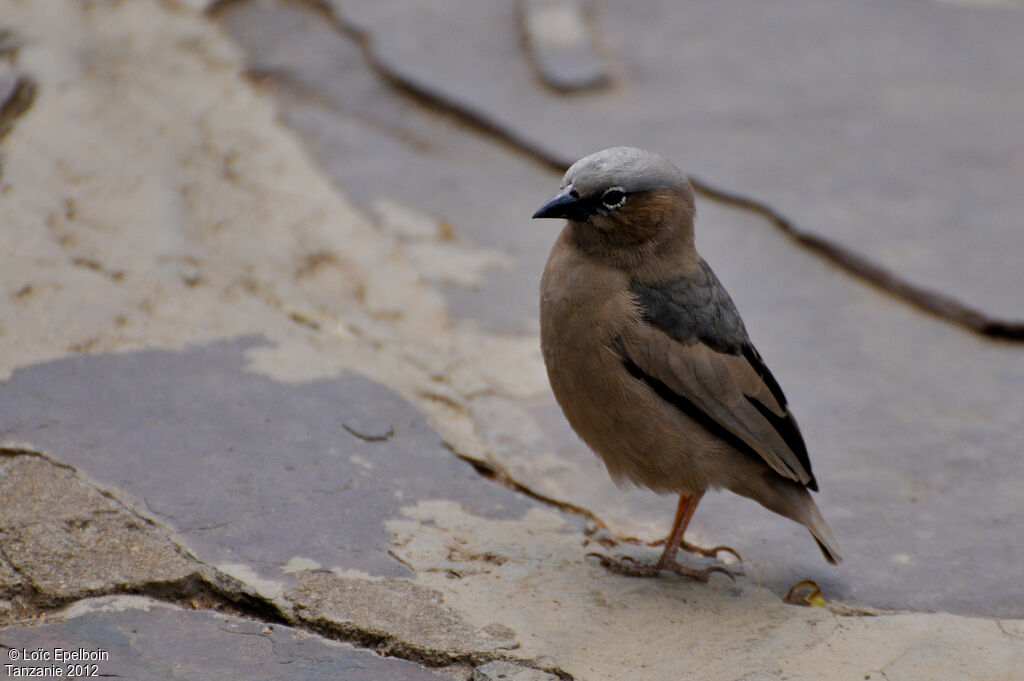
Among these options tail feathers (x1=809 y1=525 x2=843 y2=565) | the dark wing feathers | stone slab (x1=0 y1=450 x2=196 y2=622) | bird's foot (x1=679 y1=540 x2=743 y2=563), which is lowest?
bird's foot (x1=679 y1=540 x2=743 y2=563)

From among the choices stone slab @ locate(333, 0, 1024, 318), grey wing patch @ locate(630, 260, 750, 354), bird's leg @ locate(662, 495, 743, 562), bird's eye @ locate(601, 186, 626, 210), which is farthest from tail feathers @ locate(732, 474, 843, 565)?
stone slab @ locate(333, 0, 1024, 318)

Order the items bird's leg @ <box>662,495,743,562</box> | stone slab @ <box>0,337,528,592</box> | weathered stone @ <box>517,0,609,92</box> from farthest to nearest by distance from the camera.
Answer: weathered stone @ <box>517,0,609,92</box>
bird's leg @ <box>662,495,743,562</box>
stone slab @ <box>0,337,528,592</box>

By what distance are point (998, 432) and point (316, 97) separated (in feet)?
14.6

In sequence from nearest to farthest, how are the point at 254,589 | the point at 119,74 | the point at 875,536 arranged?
the point at 254,589 < the point at 875,536 < the point at 119,74

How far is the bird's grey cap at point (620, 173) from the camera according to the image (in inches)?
147

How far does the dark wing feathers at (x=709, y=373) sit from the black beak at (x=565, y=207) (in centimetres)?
33

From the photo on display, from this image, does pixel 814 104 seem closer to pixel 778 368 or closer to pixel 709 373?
pixel 778 368

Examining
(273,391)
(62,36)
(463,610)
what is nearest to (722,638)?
(463,610)

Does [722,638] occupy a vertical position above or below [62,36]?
below

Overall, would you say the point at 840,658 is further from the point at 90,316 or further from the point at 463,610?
the point at 90,316

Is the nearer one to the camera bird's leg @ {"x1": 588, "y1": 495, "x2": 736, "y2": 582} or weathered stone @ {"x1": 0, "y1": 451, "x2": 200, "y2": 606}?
weathered stone @ {"x1": 0, "y1": 451, "x2": 200, "y2": 606}

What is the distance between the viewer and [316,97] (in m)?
7.00

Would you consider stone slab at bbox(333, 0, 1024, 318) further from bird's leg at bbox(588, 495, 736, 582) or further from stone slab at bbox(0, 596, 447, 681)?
stone slab at bbox(0, 596, 447, 681)

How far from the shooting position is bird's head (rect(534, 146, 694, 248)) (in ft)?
12.3
